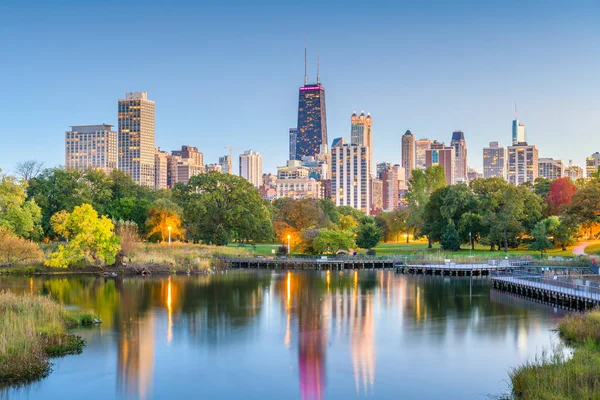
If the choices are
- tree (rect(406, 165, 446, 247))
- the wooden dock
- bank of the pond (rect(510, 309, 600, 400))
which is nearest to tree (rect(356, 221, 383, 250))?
tree (rect(406, 165, 446, 247))

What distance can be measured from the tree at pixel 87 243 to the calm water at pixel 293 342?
8.58 metres

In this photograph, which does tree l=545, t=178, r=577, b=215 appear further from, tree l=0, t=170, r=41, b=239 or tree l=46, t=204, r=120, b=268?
tree l=0, t=170, r=41, b=239

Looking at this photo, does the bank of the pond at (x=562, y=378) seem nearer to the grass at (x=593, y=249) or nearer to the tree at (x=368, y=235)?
the grass at (x=593, y=249)

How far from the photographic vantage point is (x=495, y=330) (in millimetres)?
34625

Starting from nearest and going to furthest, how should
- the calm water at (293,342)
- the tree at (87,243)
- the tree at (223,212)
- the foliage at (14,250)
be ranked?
the calm water at (293,342) → the foliage at (14,250) → the tree at (87,243) → the tree at (223,212)

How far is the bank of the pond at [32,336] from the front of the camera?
24.5 metres

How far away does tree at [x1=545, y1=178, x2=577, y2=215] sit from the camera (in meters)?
90.1

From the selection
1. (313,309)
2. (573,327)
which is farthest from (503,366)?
(313,309)

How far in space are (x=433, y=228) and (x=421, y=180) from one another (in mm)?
14647

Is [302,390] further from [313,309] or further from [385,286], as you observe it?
[385,286]

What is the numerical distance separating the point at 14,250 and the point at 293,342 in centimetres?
3850

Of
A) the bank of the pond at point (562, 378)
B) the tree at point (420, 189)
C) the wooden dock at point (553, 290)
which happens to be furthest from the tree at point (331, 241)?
the bank of the pond at point (562, 378)

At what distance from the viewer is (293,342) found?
31469 mm

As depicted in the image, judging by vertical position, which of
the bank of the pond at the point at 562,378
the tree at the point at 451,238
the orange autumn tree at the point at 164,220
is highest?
the orange autumn tree at the point at 164,220
